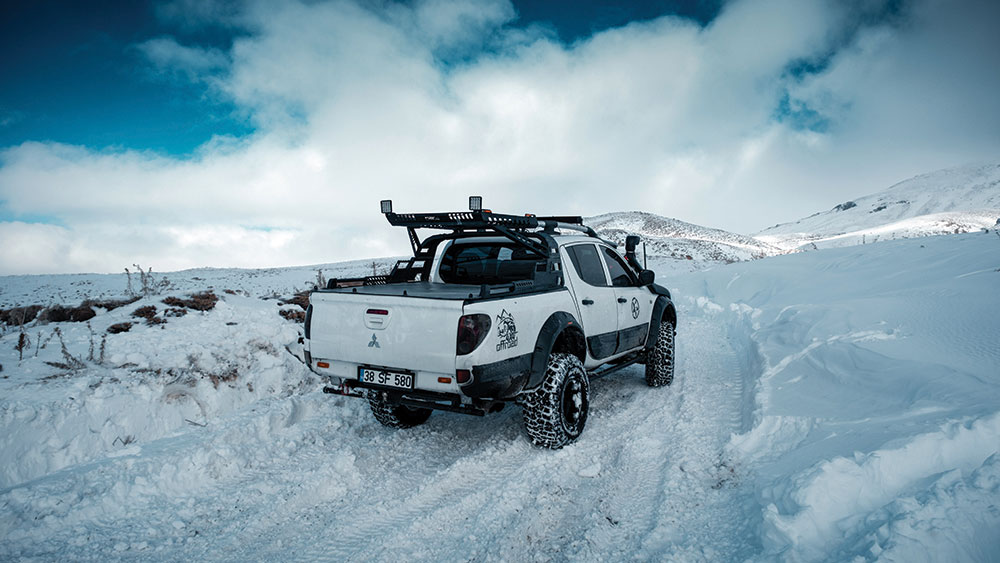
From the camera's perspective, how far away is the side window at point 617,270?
19.7ft

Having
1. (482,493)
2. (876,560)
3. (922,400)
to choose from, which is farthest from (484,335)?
(922,400)

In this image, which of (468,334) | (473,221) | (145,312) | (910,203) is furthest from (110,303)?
(910,203)

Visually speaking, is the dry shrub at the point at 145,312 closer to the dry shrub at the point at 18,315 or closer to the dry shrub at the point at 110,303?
the dry shrub at the point at 110,303

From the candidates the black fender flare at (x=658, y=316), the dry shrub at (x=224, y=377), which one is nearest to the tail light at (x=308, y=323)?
the dry shrub at (x=224, y=377)

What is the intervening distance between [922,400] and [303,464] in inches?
187

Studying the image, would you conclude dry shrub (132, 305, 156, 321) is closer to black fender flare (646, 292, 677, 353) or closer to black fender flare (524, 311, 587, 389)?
black fender flare (524, 311, 587, 389)

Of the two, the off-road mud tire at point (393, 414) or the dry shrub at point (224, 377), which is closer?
the off-road mud tire at point (393, 414)

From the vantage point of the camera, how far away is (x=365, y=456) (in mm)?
4516

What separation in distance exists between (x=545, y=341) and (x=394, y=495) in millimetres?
1709

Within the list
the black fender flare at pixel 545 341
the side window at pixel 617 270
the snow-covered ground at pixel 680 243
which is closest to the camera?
the black fender flare at pixel 545 341

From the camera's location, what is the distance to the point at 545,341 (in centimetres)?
447

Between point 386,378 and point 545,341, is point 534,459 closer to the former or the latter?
point 545,341

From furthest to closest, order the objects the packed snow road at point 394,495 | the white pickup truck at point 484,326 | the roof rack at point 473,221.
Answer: the roof rack at point 473,221 < the white pickup truck at point 484,326 < the packed snow road at point 394,495

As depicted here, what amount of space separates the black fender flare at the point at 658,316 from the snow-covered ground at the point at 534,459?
0.61 m
